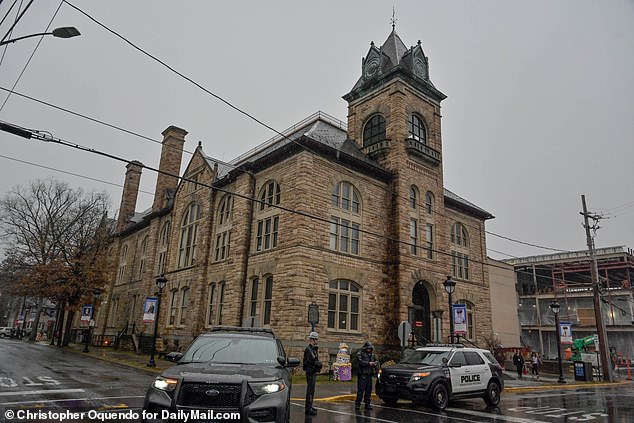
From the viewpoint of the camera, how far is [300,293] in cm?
2033

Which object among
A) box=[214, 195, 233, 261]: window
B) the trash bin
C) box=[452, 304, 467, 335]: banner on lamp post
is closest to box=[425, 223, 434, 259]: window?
box=[452, 304, 467, 335]: banner on lamp post

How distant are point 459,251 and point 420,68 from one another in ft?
44.2

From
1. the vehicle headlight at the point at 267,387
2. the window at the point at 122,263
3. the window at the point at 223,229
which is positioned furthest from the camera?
the window at the point at 122,263

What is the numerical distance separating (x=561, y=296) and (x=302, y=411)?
189 feet

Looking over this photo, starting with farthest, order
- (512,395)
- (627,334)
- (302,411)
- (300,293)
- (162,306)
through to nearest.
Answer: (627,334) < (162,306) < (300,293) < (512,395) < (302,411)

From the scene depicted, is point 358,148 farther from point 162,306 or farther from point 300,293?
point 162,306

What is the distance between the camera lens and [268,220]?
24.3 meters

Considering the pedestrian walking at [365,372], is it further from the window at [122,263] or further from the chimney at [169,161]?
the window at [122,263]

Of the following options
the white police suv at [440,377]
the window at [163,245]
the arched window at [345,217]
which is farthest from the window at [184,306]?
the white police suv at [440,377]

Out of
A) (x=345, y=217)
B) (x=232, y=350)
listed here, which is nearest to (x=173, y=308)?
(x=345, y=217)

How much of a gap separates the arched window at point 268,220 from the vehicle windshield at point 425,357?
36.4 ft

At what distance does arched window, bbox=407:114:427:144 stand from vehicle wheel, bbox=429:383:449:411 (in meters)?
18.5

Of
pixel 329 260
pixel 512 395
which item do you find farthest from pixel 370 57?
pixel 512 395

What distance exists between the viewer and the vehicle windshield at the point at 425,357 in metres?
13.0
